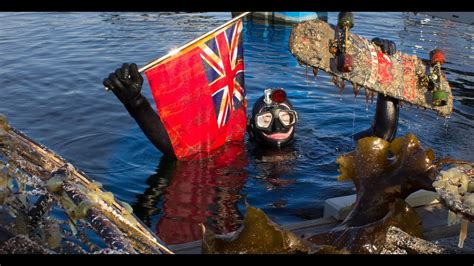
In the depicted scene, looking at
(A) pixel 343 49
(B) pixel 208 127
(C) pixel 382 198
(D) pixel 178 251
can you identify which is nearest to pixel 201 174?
(B) pixel 208 127

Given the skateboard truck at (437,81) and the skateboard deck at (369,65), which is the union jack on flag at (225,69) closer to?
the skateboard deck at (369,65)

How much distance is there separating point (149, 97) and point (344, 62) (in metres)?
5.93

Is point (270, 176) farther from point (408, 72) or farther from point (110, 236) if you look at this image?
point (110, 236)

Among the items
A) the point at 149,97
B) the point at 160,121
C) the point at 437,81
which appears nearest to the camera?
the point at 437,81

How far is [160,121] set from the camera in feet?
22.7

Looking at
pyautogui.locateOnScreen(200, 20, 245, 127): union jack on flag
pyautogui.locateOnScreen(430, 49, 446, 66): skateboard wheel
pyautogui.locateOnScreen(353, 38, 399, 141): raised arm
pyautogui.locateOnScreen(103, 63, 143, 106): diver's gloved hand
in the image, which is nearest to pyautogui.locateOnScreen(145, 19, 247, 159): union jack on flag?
pyautogui.locateOnScreen(200, 20, 245, 127): union jack on flag

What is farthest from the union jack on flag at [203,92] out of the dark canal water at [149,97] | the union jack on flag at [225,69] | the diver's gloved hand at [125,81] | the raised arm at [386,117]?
the raised arm at [386,117]

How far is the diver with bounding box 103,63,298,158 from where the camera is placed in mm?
6344

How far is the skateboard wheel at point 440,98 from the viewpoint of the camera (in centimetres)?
636

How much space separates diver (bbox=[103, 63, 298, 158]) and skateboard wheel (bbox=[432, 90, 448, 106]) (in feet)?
5.71

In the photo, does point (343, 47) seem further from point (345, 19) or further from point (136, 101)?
point (136, 101)

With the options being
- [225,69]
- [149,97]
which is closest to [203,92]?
[225,69]

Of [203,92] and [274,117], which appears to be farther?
[274,117]

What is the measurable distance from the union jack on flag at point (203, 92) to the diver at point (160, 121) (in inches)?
7.2
